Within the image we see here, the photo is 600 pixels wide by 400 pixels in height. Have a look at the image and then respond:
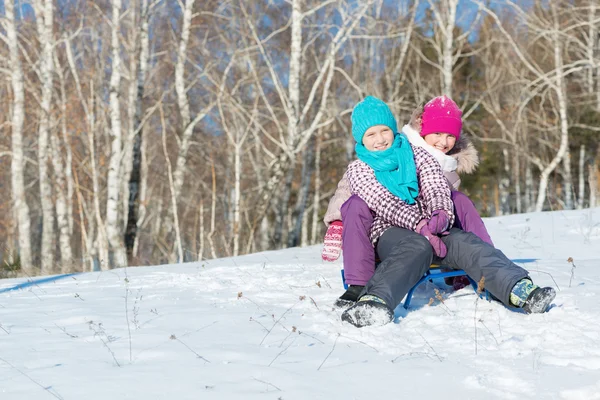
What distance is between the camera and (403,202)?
10.8ft

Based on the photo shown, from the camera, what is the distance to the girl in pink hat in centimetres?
319

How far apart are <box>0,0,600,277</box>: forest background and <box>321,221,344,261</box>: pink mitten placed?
4498 millimetres

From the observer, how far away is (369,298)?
2805mm

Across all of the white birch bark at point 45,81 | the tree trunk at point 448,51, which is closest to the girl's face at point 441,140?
the tree trunk at point 448,51

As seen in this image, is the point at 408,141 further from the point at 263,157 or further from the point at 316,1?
the point at 263,157

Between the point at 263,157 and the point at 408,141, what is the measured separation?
15.1 meters

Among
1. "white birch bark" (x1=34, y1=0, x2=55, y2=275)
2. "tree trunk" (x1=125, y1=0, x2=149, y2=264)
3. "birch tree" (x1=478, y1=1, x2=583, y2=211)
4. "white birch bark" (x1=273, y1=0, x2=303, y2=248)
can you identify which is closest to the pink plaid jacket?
"white birch bark" (x1=273, y1=0, x2=303, y2=248)

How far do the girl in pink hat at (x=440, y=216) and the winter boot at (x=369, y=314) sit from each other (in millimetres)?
366

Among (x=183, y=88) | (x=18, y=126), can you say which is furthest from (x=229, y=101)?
(x=18, y=126)

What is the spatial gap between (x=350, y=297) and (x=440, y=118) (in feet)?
4.23

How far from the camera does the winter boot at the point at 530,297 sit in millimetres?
2764

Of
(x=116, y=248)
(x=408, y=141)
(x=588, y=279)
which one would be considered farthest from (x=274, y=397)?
(x=116, y=248)

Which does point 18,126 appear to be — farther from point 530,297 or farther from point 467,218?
point 530,297

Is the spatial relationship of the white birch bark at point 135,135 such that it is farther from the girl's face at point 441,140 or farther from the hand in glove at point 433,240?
the hand in glove at point 433,240
